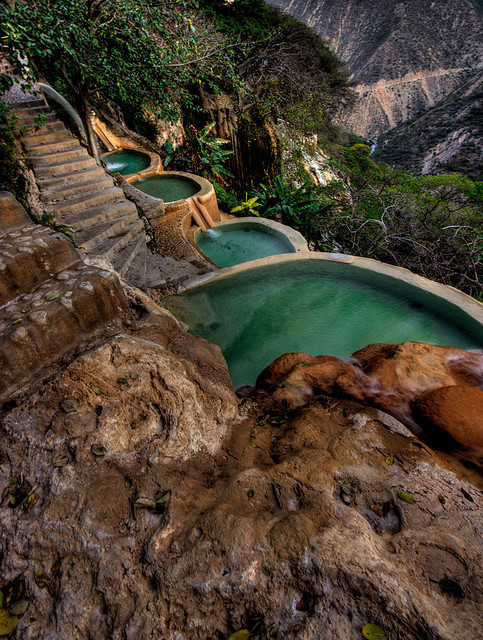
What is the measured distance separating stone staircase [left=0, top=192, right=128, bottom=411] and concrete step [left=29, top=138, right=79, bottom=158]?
14.5 feet

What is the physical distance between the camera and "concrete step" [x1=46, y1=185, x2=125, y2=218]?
520 centimetres

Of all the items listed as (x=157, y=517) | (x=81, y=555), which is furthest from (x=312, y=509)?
(x=81, y=555)

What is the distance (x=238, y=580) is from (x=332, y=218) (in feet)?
26.0

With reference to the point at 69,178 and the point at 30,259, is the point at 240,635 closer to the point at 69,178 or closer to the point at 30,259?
the point at 30,259

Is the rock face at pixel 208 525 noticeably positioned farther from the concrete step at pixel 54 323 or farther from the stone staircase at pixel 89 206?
the stone staircase at pixel 89 206

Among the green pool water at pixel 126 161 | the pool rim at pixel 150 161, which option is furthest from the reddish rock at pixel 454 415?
the green pool water at pixel 126 161

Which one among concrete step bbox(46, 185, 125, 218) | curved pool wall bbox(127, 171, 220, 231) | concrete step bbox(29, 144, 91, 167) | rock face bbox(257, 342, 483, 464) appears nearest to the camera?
rock face bbox(257, 342, 483, 464)

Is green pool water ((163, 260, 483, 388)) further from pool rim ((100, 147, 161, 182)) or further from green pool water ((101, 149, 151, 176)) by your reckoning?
green pool water ((101, 149, 151, 176))

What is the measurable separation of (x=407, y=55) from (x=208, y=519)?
2576 inches

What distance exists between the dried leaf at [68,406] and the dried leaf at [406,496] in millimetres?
1796

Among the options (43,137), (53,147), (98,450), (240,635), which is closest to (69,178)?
(53,147)

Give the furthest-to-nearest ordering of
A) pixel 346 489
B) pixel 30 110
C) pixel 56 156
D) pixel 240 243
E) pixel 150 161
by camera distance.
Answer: pixel 150 161, pixel 240 243, pixel 30 110, pixel 56 156, pixel 346 489

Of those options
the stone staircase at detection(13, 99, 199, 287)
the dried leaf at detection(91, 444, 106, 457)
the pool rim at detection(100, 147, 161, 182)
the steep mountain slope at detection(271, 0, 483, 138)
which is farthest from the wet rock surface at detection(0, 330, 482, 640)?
the steep mountain slope at detection(271, 0, 483, 138)

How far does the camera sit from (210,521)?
4.42 ft
